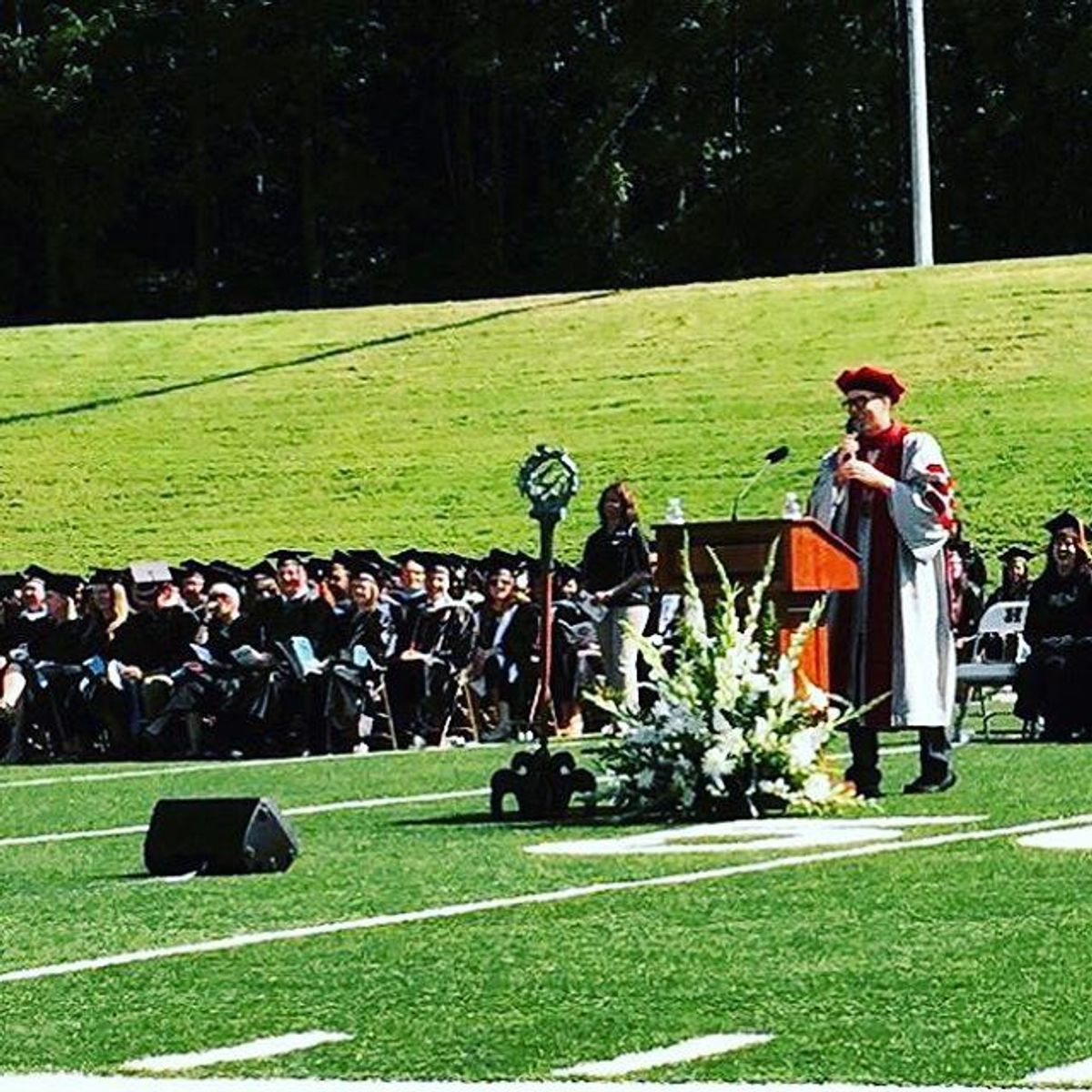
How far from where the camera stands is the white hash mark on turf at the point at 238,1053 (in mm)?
6758

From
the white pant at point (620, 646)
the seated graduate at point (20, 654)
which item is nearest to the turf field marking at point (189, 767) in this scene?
the white pant at point (620, 646)

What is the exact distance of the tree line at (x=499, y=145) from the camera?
68000 mm

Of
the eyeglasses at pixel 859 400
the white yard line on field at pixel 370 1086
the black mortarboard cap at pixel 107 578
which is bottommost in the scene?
the white yard line on field at pixel 370 1086

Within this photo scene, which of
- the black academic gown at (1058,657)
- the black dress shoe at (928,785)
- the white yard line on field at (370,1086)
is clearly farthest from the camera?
the black academic gown at (1058,657)

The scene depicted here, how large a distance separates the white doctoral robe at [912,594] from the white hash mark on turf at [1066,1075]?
23.7 ft

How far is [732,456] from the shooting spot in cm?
3522

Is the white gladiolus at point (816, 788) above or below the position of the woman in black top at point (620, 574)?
below

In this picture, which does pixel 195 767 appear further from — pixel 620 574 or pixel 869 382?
pixel 869 382

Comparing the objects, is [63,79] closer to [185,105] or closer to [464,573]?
[185,105]

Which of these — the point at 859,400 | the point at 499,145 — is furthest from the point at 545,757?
the point at 499,145

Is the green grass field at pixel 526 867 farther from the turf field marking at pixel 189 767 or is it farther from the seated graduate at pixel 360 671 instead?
the seated graduate at pixel 360 671

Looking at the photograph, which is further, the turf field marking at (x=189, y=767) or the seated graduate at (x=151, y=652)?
the seated graduate at (x=151, y=652)

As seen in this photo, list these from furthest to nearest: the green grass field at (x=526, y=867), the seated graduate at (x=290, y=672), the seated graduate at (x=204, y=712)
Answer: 1. the seated graduate at (x=204, y=712)
2. the seated graduate at (x=290, y=672)
3. the green grass field at (x=526, y=867)

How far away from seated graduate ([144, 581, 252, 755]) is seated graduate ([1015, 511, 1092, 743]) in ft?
19.2
